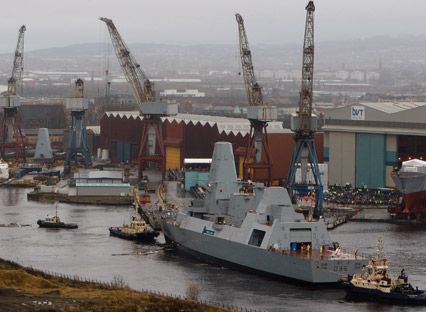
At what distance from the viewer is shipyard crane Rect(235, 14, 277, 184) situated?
6178 cm

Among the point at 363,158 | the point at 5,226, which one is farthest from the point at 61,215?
the point at 363,158

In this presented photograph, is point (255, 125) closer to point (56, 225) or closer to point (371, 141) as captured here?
point (371, 141)

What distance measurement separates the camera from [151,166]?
7550 centimetres

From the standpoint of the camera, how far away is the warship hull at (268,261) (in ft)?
124

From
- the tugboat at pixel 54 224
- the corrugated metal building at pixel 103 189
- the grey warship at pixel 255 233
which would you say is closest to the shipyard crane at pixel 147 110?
the corrugated metal building at pixel 103 189

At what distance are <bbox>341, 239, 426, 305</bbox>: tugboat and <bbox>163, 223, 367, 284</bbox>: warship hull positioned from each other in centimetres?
109

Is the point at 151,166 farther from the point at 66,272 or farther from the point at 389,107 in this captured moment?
the point at 66,272

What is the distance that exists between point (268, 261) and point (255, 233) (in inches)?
64.3

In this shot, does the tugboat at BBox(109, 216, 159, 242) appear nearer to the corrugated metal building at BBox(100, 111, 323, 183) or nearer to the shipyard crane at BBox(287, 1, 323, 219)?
the shipyard crane at BBox(287, 1, 323, 219)

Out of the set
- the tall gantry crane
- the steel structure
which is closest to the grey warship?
the steel structure

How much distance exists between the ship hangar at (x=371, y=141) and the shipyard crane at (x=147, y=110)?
7.90 metres

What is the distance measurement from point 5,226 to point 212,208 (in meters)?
8.77

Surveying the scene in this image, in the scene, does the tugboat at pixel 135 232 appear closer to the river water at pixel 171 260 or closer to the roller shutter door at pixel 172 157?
the river water at pixel 171 260

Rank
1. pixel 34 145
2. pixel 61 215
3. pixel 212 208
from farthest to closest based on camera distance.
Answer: pixel 34 145, pixel 61 215, pixel 212 208
